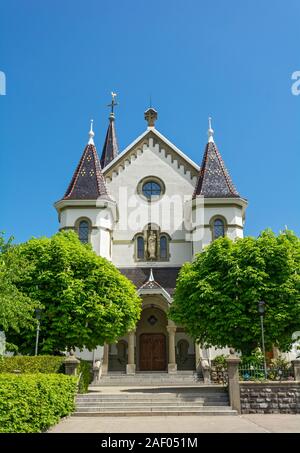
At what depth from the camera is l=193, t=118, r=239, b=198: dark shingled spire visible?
33656 mm

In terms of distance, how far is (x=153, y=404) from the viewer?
18.0 m

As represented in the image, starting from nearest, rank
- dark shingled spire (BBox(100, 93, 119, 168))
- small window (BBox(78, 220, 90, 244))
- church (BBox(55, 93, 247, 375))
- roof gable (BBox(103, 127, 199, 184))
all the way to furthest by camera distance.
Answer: church (BBox(55, 93, 247, 375)), small window (BBox(78, 220, 90, 244)), roof gable (BBox(103, 127, 199, 184)), dark shingled spire (BBox(100, 93, 119, 168))

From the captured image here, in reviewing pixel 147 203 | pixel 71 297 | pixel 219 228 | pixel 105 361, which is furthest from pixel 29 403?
pixel 147 203

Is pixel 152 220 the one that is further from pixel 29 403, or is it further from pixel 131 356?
pixel 29 403

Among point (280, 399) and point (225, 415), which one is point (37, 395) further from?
point (280, 399)

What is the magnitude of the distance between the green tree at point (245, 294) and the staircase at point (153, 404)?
10.9ft

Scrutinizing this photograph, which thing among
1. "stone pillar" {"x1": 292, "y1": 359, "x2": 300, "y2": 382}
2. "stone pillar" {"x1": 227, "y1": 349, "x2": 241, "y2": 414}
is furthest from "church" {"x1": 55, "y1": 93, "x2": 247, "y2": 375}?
"stone pillar" {"x1": 227, "y1": 349, "x2": 241, "y2": 414}

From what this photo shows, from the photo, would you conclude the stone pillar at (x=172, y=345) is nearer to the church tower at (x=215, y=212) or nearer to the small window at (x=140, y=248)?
the church tower at (x=215, y=212)

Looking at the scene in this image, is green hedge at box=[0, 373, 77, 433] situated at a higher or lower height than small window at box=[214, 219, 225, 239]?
lower

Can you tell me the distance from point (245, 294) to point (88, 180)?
1741cm

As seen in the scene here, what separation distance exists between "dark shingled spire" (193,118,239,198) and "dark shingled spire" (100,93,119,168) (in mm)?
13743

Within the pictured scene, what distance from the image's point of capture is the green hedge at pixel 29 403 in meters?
9.99

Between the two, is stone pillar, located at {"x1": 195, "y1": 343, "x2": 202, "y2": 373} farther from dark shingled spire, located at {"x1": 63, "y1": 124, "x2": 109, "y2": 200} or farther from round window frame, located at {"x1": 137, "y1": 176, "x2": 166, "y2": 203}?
dark shingled spire, located at {"x1": 63, "y1": 124, "x2": 109, "y2": 200}
